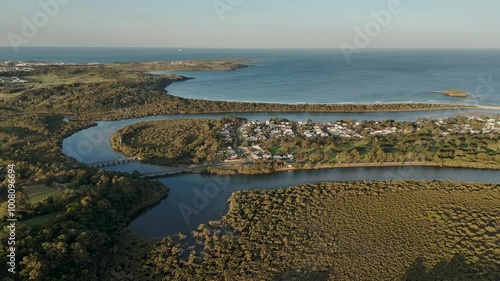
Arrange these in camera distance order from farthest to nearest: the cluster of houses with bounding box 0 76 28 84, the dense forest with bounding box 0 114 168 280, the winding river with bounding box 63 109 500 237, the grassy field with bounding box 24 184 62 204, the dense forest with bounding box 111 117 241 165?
the cluster of houses with bounding box 0 76 28 84 < the dense forest with bounding box 111 117 241 165 < the winding river with bounding box 63 109 500 237 < the grassy field with bounding box 24 184 62 204 < the dense forest with bounding box 0 114 168 280

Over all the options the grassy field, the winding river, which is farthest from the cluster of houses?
the grassy field

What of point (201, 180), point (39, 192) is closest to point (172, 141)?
point (201, 180)

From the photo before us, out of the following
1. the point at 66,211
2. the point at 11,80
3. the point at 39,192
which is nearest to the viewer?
the point at 66,211

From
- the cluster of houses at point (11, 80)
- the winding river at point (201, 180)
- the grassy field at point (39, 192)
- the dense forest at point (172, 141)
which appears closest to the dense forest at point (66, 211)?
the grassy field at point (39, 192)

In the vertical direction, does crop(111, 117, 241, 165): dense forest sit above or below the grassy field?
above

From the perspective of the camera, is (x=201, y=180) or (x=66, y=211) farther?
(x=201, y=180)

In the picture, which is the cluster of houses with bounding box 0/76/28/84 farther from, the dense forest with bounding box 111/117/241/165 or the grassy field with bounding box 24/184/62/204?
the grassy field with bounding box 24/184/62/204

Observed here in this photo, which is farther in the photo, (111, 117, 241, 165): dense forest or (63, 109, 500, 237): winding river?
(111, 117, 241, 165): dense forest

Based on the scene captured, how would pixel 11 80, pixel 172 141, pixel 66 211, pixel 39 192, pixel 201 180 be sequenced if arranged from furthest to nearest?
pixel 11 80 < pixel 172 141 < pixel 201 180 < pixel 39 192 < pixel 66 211

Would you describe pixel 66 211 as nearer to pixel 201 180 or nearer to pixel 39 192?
pixel 39 192

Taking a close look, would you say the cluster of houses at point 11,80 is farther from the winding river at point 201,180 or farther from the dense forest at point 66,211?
the dense forest at point 66,211
